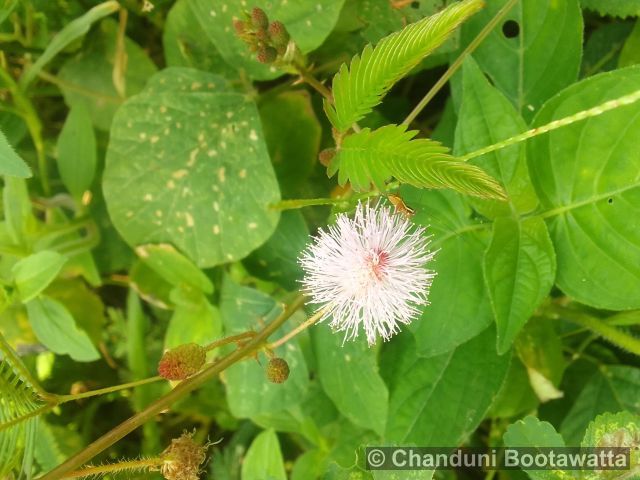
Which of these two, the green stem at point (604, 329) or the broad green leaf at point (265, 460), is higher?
the green stem at point (604, 329)

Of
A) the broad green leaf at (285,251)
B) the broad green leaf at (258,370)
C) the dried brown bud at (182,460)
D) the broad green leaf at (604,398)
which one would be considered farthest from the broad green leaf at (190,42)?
the broad green leaf at (604,398)

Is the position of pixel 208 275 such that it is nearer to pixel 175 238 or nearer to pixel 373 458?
Answer: pixel 175 238

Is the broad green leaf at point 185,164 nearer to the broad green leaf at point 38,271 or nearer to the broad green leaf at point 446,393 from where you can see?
the broad green leaf at point 38,271

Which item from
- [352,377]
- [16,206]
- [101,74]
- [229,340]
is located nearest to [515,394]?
[352,377]

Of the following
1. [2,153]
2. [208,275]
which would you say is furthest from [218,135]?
[2,153]

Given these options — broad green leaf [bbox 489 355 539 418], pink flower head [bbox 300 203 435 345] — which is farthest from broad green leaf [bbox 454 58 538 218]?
broad green leaf [bbox 489 355 539 418]

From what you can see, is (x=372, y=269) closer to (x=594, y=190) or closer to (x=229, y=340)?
(x=229, y=340)
